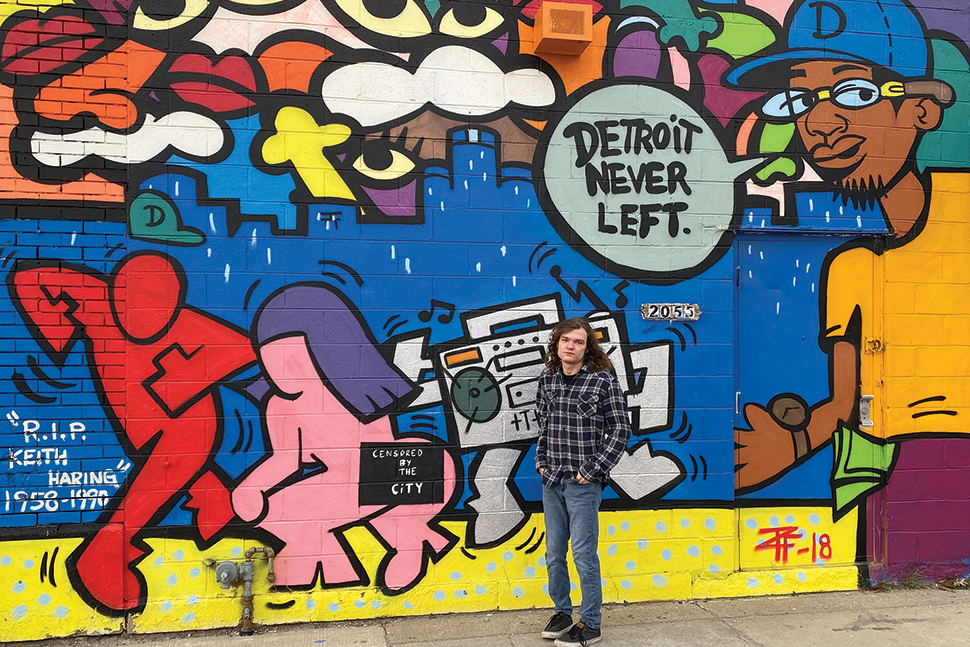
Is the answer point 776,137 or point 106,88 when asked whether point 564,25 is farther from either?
point 106,88

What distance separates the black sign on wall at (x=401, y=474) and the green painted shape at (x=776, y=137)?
311 cm

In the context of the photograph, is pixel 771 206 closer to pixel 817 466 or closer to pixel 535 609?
pixel 817 466

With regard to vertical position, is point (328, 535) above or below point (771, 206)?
below

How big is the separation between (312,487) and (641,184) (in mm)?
2975

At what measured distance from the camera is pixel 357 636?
4.25 metres

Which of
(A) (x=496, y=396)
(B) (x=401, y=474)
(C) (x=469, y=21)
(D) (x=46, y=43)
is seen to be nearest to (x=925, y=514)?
(A) (x=496, y=396)

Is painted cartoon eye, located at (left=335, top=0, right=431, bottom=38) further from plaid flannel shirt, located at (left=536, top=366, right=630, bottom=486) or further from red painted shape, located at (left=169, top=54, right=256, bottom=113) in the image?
plaid flannel shirt, located at (left=536, top=366, right=630, bottom=486)

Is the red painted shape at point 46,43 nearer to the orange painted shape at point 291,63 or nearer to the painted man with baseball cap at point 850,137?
the orange painted shape at point 291,63

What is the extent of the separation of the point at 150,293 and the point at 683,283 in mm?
3468

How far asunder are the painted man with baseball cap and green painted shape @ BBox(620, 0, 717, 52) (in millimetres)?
454

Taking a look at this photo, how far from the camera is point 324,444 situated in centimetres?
449

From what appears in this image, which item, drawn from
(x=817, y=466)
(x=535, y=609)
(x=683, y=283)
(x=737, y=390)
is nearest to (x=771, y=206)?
(x=683, y=283)

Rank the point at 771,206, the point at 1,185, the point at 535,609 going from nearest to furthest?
the point at 1,185
the point at 535,609
the point at 771,206

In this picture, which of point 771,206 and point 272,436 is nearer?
point 272,436
